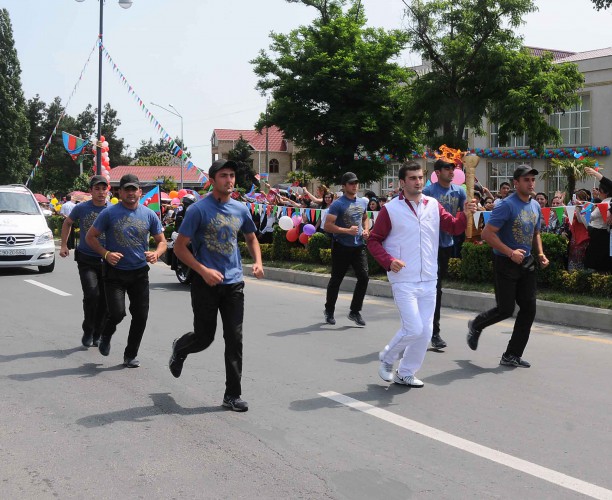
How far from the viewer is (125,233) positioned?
729 cm

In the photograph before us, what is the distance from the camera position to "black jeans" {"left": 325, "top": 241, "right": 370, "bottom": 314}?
9.77 meters

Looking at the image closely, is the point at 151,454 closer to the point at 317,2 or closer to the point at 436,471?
the point at 436,471

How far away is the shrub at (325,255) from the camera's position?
1639cm

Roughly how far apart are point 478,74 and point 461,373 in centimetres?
1664

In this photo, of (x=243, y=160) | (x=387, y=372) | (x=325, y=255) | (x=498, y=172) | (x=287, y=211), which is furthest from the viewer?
(x=243, y=160)

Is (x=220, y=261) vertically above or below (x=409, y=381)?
above

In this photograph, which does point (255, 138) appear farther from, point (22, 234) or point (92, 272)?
point (92, 272)

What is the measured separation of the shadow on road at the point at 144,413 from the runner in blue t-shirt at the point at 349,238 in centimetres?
399

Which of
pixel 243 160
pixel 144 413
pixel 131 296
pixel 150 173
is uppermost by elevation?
pixel 243 160

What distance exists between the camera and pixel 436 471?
446 cm

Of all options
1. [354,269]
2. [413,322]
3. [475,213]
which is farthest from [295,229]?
[413,322]

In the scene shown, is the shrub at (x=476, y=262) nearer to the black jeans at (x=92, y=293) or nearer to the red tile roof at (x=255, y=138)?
the black jeans at (x=92, y=293)

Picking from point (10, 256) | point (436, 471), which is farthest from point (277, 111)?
point (436, 471)

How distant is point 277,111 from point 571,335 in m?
21.3
